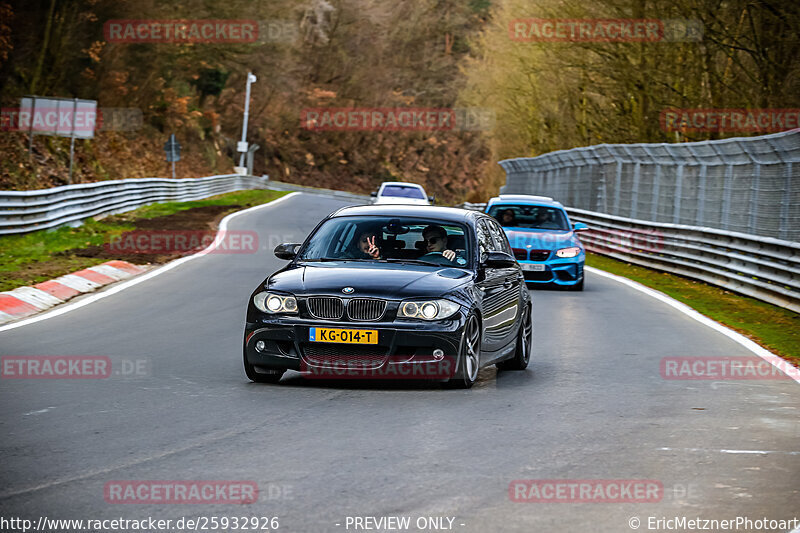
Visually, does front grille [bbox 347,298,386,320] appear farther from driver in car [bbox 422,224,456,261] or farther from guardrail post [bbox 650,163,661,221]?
guardrail post [bbox 650,163,661,221]

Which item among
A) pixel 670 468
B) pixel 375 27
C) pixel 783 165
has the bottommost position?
pixel 670 468

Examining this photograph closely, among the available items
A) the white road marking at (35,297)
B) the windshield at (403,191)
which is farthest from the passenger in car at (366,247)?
the windshield at (403,191)

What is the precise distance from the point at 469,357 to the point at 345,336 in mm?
1084

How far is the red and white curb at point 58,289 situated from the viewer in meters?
14.9

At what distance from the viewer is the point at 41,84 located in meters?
43.9

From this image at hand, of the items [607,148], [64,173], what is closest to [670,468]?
[607,148]

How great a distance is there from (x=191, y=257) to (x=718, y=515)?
1962cm

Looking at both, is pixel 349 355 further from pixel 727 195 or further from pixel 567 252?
pixel 727 195

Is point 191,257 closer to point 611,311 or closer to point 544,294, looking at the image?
point 544,294

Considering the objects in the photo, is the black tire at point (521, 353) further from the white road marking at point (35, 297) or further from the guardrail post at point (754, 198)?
the guardrail post at point (754, 198)

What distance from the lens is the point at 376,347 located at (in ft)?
30.4

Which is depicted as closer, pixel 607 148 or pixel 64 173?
pixel 607 148

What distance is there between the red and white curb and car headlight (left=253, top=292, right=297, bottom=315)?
5.34 metres

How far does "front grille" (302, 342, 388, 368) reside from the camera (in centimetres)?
928
